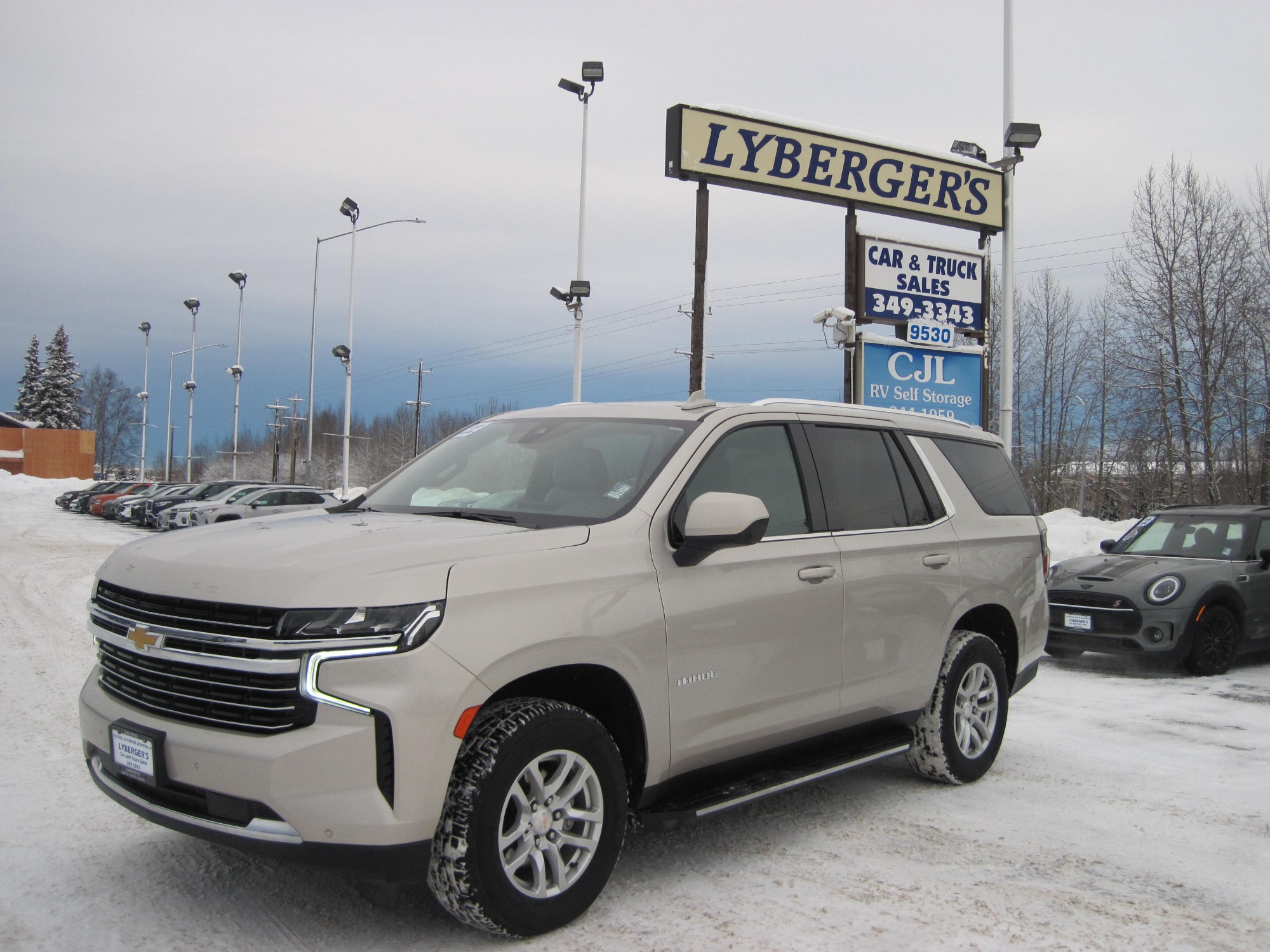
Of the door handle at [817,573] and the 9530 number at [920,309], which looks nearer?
the door handle at [817,573]

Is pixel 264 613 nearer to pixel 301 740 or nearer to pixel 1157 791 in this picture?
pixel 301 740

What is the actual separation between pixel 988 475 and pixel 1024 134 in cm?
1161

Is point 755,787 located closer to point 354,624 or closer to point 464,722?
point 464,722

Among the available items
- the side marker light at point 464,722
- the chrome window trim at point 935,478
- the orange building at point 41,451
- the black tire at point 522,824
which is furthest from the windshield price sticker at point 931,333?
the orange building at point 41,451

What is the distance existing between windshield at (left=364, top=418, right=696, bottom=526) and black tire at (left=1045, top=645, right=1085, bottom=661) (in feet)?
22.6

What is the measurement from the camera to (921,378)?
16.2 m

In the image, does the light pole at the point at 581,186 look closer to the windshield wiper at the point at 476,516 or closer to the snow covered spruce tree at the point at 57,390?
the windshield wiper at the point at 476,516

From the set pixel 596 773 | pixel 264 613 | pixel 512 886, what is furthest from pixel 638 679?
pixel 264 613

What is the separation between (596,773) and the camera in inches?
147

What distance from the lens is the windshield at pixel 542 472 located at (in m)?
4.29

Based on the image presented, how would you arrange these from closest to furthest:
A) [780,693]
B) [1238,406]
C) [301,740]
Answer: [301,740]
[780,693]
[1238,406]

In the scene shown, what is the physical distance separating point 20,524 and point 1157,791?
121 ft

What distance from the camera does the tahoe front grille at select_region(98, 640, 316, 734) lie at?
126 inches

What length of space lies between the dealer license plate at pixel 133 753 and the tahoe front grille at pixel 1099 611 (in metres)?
7.93
